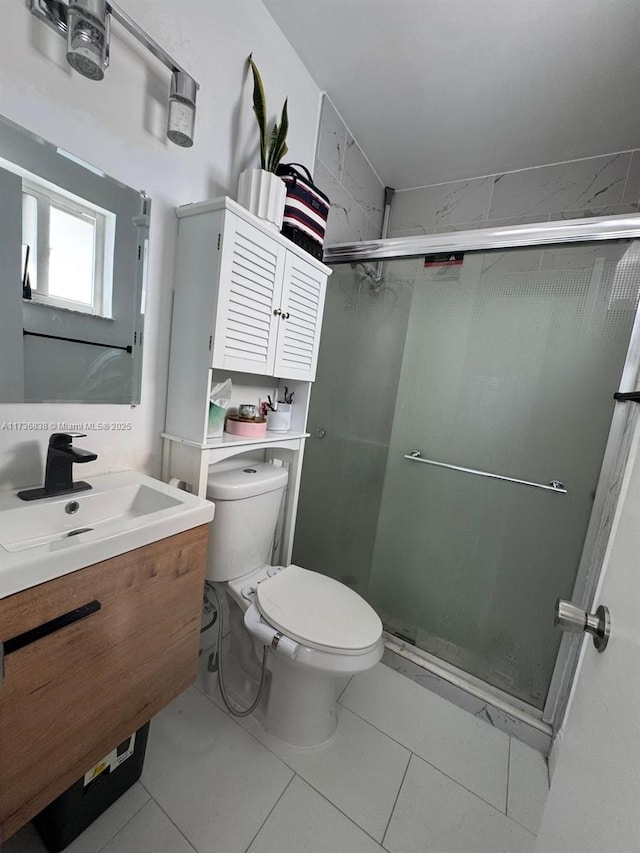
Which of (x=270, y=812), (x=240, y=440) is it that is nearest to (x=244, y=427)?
(x=240, y=440)

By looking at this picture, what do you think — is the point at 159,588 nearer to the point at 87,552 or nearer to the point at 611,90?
the point at 87,552

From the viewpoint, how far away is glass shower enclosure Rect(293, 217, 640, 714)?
1.28 meters

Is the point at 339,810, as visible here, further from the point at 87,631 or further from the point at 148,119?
the point at 148,119

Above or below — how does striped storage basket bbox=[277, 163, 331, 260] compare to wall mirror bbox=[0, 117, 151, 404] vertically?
above

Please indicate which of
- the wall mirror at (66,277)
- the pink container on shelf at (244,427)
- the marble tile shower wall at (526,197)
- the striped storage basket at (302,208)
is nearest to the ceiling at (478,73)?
the marble tile shower wall at (526,197)

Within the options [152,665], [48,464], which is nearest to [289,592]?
Answer: [152,665]

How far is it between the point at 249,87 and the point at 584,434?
5.55 feet

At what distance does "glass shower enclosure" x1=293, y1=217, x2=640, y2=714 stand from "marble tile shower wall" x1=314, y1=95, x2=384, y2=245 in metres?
0.26

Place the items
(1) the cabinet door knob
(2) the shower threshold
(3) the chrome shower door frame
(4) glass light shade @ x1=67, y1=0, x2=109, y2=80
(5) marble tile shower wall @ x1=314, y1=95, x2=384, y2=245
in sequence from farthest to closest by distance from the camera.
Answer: (5) marble tile shower wall @ x1=314, y1=95, x2=384, y2=245, (2) the shower threshold, (3) the chrome shower door frame, (4) glass light shade @ x1=67, y1=0, x2=109, y2=80, (1) the cabinet door knob

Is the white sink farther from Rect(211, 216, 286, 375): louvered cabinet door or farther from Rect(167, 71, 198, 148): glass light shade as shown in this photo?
Rect(167, 71, 198, 148): glass light shade

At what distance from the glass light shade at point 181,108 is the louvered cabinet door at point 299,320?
0.41m

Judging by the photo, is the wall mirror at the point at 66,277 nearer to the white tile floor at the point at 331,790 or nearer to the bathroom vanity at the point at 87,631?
the bathroom vanity at the point at 87,631

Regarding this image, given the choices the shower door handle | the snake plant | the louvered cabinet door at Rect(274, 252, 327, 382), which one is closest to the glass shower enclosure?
the louvered cabinet door at Rect(274, 252, 327, 382)

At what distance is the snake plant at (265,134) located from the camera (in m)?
1.10
